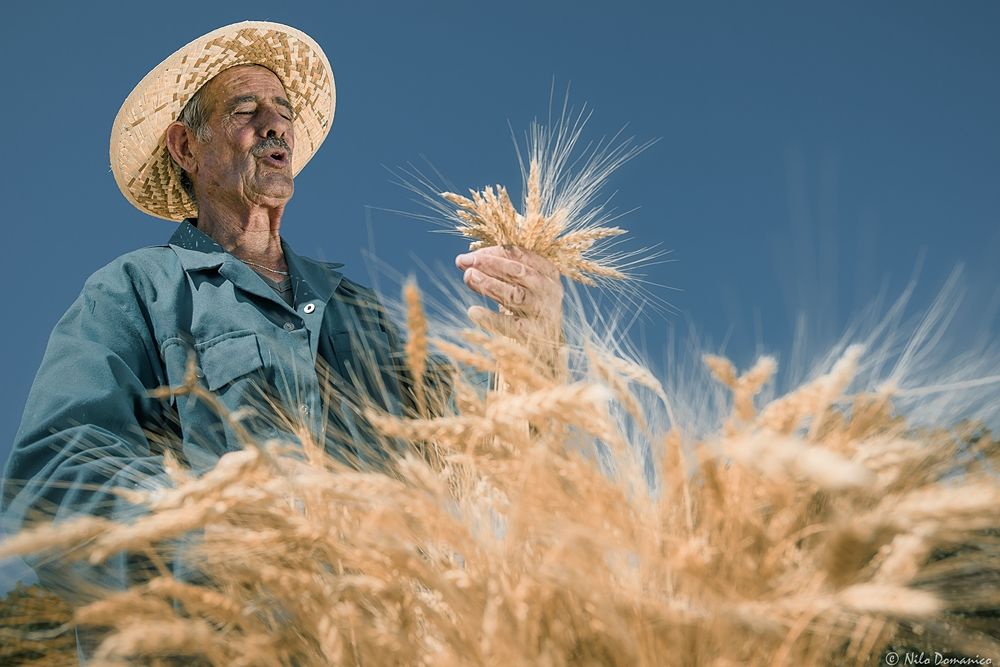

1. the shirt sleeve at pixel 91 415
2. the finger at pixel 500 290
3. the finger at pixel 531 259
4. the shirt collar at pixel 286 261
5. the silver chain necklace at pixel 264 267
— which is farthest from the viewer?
the silver chain necklace at pixel 264 267

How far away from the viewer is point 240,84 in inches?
102

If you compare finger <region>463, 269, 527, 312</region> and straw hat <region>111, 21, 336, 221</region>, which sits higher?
straw hat <region>111, 21, 336, 221</region>

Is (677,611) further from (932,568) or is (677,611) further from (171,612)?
(171,612)

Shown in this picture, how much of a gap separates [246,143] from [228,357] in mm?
846

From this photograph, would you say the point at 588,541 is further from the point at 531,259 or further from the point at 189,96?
the point at 189,96

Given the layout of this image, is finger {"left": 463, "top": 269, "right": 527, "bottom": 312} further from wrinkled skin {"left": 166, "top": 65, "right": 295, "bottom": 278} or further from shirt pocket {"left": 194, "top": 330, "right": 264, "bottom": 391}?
wrinkled skin {"left": 166, "top": 65, "right": 295, "bottom": 278}

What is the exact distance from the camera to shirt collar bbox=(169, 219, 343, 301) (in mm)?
2127

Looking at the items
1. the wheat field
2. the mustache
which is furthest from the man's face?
the wheat field

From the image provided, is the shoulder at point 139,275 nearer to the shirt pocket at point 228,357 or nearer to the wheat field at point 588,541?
the shirt pocket at point 228,357

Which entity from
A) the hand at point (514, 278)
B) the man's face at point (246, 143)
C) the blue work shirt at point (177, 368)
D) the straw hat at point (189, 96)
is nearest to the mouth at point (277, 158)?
the man's face at point (246, 143)

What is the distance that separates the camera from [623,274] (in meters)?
1.76

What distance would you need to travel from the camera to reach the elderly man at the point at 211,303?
1.30 metres

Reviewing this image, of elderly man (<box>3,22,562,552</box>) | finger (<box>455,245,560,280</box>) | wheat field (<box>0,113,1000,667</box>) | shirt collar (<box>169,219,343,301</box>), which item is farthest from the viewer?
shirt collar (<box>169,219,343,301</box>)

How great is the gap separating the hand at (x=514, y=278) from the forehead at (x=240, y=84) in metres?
1.11
